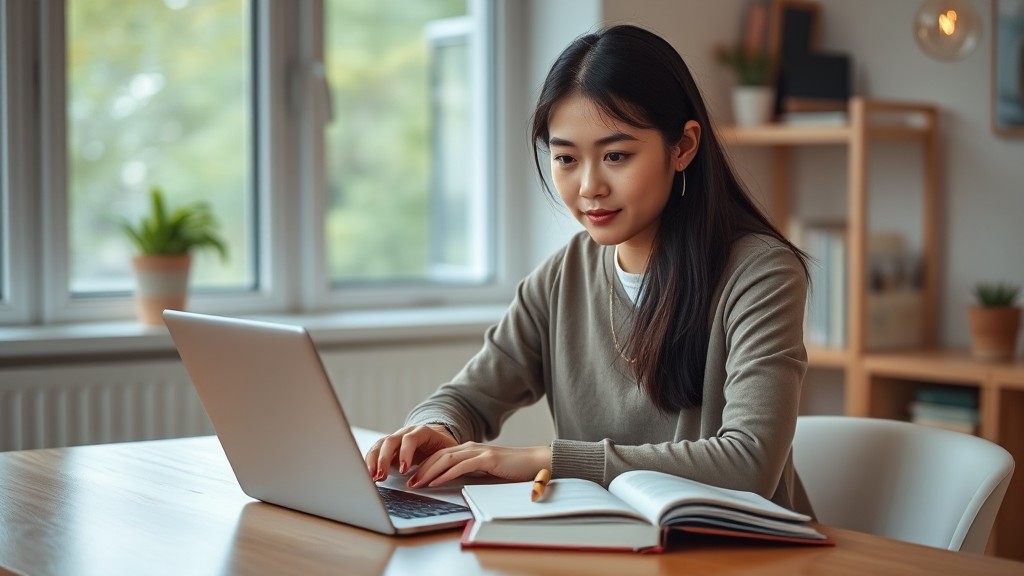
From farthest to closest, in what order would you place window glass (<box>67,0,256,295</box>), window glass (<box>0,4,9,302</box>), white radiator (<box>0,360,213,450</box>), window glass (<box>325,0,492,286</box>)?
window glass (<box>325,0,492,286</box>), window glass (<box>67,0,256,295</box>), window glass (<box>0,4,9,302</box>), white radiator (<box>0,360,213,450</box>)

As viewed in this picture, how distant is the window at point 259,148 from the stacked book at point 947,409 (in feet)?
3.84

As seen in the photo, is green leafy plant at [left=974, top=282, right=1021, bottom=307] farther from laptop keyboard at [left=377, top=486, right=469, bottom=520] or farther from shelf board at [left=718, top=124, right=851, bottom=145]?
laptop keyboard at [left=377, top=486, right=469, bottom=520]

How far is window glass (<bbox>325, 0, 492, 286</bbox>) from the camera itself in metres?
3.06

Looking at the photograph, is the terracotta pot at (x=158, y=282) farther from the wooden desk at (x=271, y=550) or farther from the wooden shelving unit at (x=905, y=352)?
the wooden shelving unit at (x=905, y=352)

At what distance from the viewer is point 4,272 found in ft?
8.45

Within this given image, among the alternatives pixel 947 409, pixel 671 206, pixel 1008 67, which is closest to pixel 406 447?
pixel 671 206

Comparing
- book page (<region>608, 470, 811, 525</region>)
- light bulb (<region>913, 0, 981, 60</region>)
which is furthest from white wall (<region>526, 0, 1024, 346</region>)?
book page (<region>608, 470, 811, 525</region>)

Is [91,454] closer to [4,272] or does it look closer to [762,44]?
[4,272]

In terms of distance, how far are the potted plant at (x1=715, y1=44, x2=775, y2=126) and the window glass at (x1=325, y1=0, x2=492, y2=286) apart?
2.34 feet

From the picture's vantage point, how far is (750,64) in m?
3.10

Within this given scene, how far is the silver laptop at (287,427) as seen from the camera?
1.19 metres

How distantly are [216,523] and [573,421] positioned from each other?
63cm

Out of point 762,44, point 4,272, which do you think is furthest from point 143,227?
point 762,44

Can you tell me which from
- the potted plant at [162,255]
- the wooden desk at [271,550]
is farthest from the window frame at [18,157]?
the wooden desk at [271,550]
